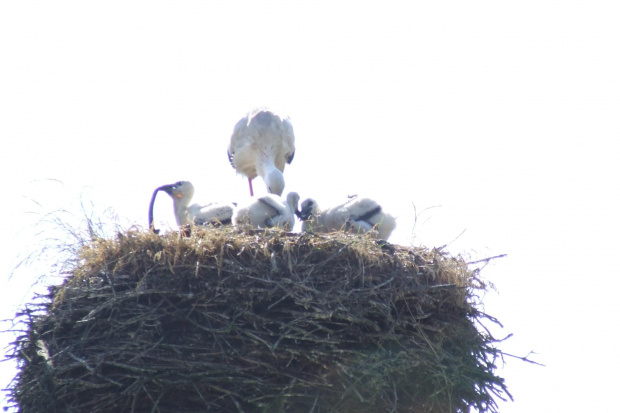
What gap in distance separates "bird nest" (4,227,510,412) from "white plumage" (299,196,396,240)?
0.98 m

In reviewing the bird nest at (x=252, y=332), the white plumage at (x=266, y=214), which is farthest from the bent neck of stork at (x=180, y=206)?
the bird nest at (x=252, y=332)

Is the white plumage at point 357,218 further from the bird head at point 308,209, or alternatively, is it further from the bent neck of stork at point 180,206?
the bent neck of stork at point 180,206

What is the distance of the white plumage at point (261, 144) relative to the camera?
909 centimetres

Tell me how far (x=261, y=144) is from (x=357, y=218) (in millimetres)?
2022

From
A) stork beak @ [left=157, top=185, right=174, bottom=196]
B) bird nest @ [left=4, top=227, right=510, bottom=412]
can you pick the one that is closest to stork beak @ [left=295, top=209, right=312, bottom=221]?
stork beak @ [left=157, top=185, right=174, bottom=196]

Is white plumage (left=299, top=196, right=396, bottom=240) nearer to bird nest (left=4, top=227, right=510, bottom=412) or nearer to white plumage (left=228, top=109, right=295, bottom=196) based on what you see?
bird nest (left=4, top=227, right=510, bottom=412)

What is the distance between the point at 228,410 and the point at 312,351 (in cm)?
53

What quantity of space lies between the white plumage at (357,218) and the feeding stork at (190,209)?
0.60m

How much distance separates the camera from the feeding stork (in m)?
7.50

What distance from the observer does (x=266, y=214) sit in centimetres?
720

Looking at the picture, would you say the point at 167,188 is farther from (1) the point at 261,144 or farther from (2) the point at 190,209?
(1) the point at 261,144

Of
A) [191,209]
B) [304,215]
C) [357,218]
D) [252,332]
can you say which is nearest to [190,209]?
[191,209]

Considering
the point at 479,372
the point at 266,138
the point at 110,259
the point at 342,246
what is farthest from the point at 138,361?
the point at 266,138

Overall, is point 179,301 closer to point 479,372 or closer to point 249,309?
point 249,309
